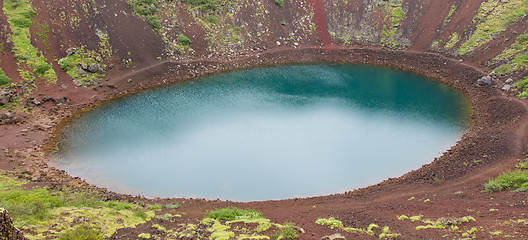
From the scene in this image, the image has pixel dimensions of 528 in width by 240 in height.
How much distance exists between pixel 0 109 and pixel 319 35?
162 feet

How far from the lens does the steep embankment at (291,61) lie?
65.6 ft

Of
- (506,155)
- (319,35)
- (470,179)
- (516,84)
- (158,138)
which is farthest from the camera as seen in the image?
(319,35)

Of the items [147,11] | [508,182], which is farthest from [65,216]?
[147,11]

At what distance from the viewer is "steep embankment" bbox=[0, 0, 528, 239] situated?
20.0 metres

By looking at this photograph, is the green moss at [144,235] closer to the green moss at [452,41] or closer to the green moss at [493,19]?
the green moss at [493,19]

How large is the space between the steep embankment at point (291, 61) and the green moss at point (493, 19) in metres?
0.22

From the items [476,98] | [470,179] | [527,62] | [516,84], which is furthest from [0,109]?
[527,62]

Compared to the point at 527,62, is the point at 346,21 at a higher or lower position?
higher

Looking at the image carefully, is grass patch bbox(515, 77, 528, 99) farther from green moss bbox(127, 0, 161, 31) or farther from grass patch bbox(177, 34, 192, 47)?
green moss bbox(127, 0, 161, 31)

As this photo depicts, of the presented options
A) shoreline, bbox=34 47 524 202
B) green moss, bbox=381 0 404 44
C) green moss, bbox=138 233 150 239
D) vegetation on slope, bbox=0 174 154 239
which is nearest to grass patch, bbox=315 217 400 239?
green moss, bbox=138 233 150 239

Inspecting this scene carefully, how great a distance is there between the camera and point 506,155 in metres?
29.1

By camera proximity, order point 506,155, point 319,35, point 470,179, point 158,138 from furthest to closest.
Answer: point 319,35 < point 158,138 < point 506,155 < point 470,179

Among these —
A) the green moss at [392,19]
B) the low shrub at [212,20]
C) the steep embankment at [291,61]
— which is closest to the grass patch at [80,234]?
the steep embankment at [291,61]

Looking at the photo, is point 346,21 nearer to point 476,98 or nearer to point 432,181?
point 476,98
